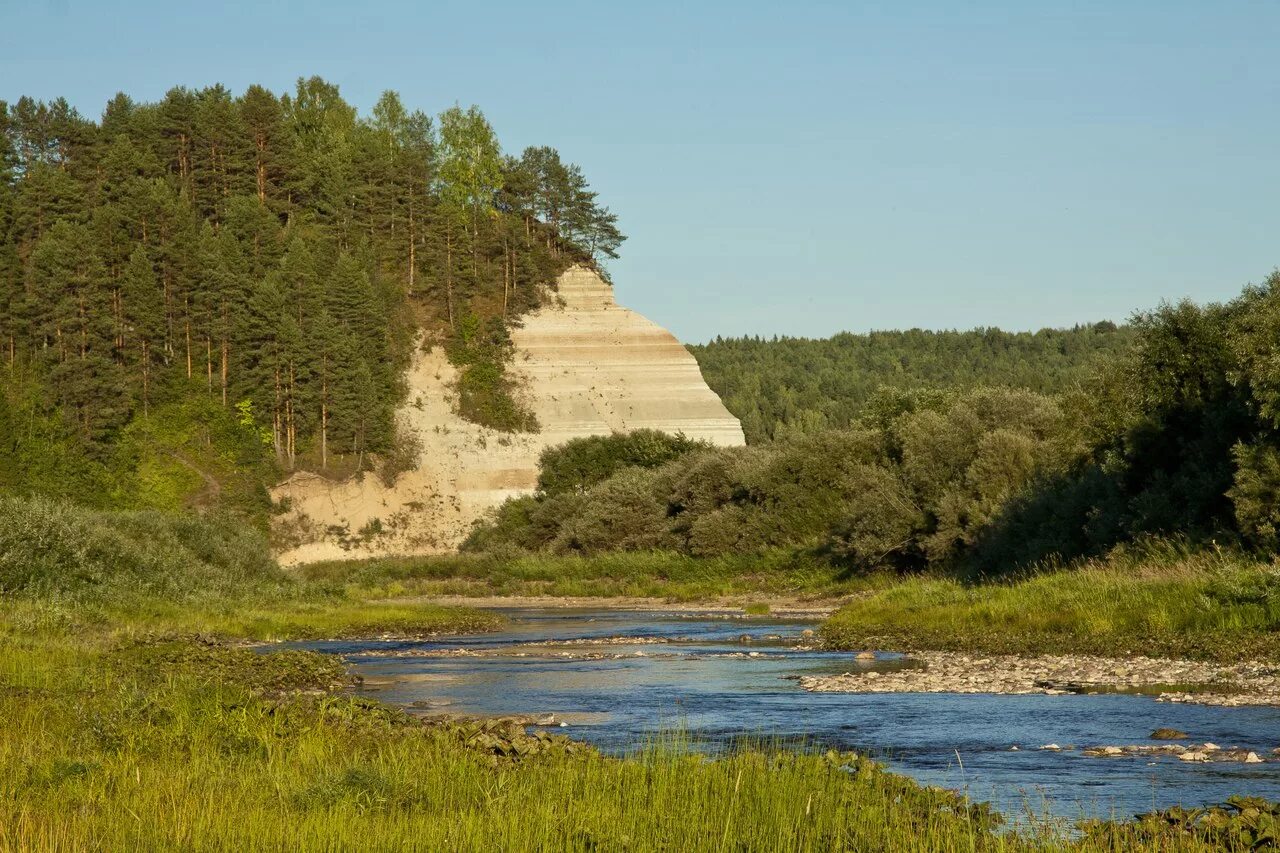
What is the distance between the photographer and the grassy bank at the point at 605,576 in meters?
63.2

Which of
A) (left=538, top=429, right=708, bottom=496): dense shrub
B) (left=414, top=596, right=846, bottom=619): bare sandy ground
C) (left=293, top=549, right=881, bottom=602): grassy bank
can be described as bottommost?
(left=414, top=596, right=846, bottom=619): bare sandy ground

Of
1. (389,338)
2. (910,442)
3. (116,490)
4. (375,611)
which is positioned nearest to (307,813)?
(375,611)

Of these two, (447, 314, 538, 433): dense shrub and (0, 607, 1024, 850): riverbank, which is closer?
(0, 607, 1024, 850): riverbank

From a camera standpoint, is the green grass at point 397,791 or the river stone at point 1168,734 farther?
the river stone at point 1168,734

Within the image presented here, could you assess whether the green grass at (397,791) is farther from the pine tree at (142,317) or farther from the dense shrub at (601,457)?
the pine tree at (142,317)

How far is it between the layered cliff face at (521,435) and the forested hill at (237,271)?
8.31 feet

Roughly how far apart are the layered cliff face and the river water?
2494 inches

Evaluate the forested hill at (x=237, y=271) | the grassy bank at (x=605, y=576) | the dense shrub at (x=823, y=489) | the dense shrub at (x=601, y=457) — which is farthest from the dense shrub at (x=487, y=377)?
the grassy bank at (x=605, y=576)

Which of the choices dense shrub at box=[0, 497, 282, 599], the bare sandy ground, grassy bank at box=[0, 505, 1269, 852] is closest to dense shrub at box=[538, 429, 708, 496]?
the bare sandy ground

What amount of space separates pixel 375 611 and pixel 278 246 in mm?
64702

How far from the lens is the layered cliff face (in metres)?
101

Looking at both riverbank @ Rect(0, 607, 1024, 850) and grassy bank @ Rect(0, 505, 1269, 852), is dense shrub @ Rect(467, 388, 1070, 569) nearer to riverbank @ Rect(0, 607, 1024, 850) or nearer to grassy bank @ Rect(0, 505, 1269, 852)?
grassy bank @ Rect(0, 505, 1269, 852)

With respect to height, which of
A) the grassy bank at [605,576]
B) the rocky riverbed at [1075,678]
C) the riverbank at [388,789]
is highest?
the riverbank at [388,789]

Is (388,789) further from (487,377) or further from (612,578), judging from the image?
(487,377)
